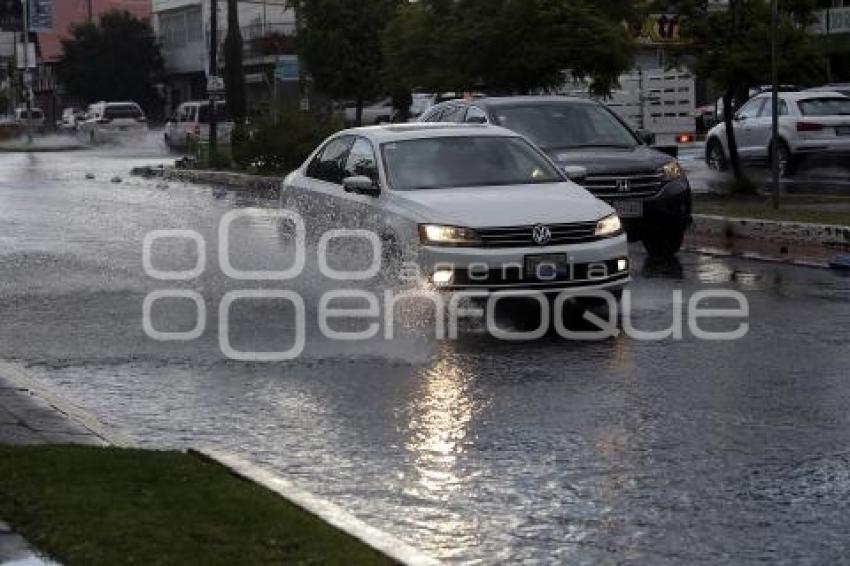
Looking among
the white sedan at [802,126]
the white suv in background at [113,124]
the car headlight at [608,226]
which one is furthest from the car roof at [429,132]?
the white suv in background at [113,124]

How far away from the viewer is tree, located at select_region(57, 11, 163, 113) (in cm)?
8631

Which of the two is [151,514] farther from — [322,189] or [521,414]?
[322,189]

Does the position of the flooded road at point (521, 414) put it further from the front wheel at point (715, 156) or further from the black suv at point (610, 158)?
the front wheel at point (715, 156)

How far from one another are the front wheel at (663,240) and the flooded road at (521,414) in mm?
1635

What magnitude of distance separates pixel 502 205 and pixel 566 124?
5242 millimetres

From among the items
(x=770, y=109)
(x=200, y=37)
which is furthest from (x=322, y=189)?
(x=200, y=37)

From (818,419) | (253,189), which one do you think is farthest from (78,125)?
(818,419)

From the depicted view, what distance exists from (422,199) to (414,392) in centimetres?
317

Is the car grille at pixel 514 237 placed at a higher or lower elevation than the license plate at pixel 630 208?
higher

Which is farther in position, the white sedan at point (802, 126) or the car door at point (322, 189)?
the white sedan at point (802, 126)

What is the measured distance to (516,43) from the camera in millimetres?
25078

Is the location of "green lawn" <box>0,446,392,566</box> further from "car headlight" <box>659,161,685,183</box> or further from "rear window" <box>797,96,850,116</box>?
"rear window" <box>797,96,850,116</box>

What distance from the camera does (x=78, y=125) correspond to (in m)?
64.3

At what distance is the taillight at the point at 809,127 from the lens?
1019 inches
